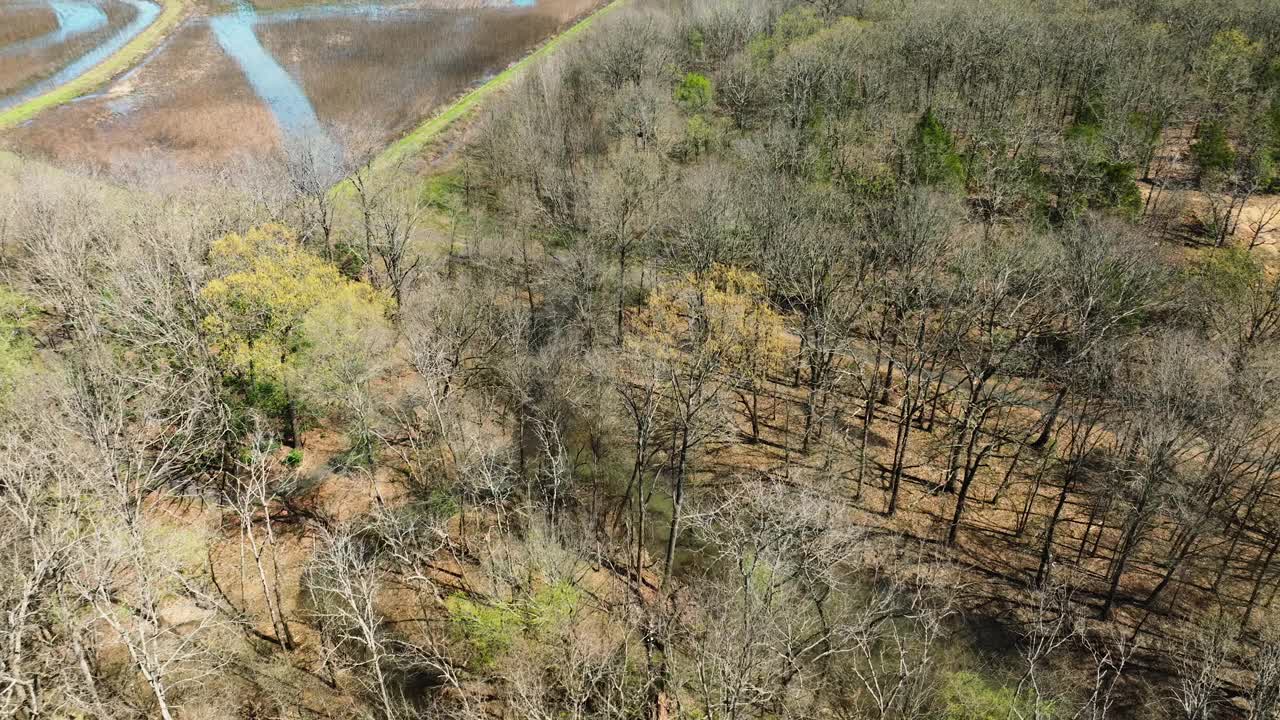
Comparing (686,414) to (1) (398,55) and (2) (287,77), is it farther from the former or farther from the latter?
(1) (398,55)

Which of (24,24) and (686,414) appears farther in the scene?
(24,24)

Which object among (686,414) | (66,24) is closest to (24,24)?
(66,24)

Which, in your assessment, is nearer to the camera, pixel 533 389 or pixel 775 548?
pixel 775 548

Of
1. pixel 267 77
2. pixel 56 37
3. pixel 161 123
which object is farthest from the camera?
pixel 56 37

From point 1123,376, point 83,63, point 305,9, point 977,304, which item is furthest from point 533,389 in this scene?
point 305,9

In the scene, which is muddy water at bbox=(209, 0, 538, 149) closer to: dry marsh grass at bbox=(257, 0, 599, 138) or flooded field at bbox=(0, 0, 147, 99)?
dry marsh grass at bbox=(257, 0, 599, 138)

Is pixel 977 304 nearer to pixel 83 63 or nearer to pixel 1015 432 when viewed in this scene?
pixel 1015 432

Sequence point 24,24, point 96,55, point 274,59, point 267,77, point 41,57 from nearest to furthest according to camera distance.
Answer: point 267,77 → point 41,57 → point 274,59 → point 96,55 → point 24,24
